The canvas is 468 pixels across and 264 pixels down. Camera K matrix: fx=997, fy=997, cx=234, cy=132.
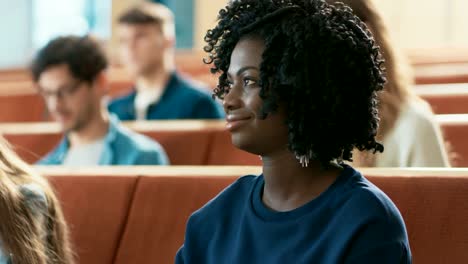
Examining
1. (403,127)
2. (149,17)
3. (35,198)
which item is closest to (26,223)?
(35,198)

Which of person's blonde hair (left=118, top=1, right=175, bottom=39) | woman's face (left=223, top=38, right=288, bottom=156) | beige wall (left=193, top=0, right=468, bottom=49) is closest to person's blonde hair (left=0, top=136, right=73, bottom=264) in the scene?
woman's face (left=223, top=38, right=288, bottom=156)

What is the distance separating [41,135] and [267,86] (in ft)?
5.85

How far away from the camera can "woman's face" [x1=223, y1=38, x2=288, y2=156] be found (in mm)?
1148

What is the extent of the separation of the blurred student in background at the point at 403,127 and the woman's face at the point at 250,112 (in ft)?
2.51

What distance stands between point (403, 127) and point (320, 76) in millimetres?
903

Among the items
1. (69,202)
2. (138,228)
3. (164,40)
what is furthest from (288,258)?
(164,40)

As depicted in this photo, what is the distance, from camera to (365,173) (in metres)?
1.46

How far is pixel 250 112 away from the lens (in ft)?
3.78

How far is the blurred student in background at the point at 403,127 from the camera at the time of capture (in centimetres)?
193

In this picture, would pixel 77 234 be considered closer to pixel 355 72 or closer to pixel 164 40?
pixel 355 72

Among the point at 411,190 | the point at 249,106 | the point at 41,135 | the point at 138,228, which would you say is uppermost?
the point at 249,106

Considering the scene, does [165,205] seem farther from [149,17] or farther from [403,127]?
[149,17]

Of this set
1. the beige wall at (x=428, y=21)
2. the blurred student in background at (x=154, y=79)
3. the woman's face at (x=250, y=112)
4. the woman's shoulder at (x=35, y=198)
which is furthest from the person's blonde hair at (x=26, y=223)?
the beige wall at (x=428, y=21)

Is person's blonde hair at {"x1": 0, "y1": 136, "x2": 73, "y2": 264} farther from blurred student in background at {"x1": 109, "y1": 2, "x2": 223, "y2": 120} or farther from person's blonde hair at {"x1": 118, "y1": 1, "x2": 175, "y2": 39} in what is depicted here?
person's blonde hair at {"x1": 118, "y1": 1, "x2": 175, "y2": 39}
